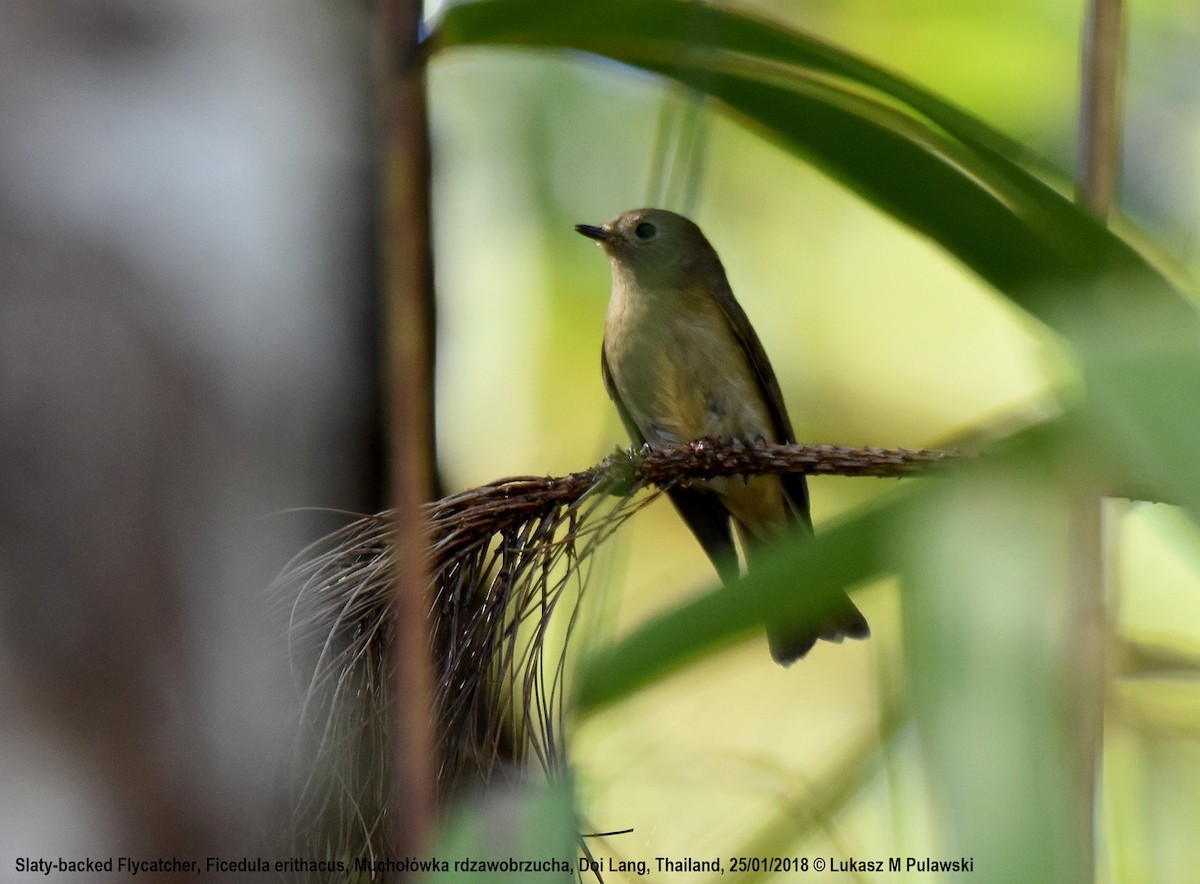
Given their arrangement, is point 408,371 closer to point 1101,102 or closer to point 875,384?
point 1101,102

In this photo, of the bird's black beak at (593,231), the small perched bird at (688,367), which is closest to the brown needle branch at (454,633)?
the small perched bird at (688,367)

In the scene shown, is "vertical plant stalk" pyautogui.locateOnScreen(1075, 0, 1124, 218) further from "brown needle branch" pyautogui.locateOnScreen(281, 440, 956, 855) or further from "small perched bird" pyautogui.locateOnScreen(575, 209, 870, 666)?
"small perched bird" pyautogui.locateOnScreen(575, 209, 870, 666)

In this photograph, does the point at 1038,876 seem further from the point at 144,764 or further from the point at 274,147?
the point at 274,147

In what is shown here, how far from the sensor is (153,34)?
114 cm

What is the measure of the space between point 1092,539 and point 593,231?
2.23 m

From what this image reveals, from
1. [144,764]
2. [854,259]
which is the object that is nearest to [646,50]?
[144,764]

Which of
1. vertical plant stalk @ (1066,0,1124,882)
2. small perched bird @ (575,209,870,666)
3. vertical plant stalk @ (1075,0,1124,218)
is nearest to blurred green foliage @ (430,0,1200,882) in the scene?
vertical plant stalk @ (1066,0,1124,882)

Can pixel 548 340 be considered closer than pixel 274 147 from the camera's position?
No

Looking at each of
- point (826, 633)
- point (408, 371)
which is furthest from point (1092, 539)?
point (826, 633)

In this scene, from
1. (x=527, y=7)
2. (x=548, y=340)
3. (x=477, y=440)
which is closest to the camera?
(x=527, y=7)

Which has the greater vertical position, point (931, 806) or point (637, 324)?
point (637, 324)

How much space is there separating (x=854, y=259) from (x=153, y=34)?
9.56ft

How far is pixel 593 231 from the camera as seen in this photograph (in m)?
3.05

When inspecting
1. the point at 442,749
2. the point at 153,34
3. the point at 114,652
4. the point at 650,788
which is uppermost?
the point at 153,34
